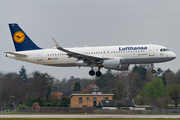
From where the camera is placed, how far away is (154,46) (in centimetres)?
5122

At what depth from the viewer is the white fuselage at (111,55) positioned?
166 feet

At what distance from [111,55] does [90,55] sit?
321 centimetres

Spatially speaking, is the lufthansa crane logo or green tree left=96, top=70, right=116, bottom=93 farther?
green tree left=96, top=70, right=116, bottom=93

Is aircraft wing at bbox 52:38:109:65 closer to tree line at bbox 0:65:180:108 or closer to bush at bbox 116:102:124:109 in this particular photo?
bush at bbox 116:102:124:109

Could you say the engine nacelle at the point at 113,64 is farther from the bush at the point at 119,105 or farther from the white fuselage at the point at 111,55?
the bush at the point at 119,105

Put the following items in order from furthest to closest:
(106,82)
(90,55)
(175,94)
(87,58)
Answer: (106,82) → (175,94) → (87,58) → (90,55)

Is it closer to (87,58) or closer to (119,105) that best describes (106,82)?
(119,105)

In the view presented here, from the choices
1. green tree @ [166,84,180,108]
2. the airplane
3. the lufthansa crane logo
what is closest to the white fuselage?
the airplane

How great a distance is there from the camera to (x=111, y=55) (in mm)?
52031

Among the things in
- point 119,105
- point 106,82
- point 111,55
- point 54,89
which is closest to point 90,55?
point 111,55

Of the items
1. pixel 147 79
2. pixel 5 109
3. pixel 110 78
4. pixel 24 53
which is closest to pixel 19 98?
pixel 5 109

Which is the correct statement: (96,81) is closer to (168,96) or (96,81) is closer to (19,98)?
(19,98)

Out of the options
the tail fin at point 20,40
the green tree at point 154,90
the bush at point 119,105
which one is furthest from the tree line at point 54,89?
the tail fin at point 20,40

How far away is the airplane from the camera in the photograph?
50750mm
